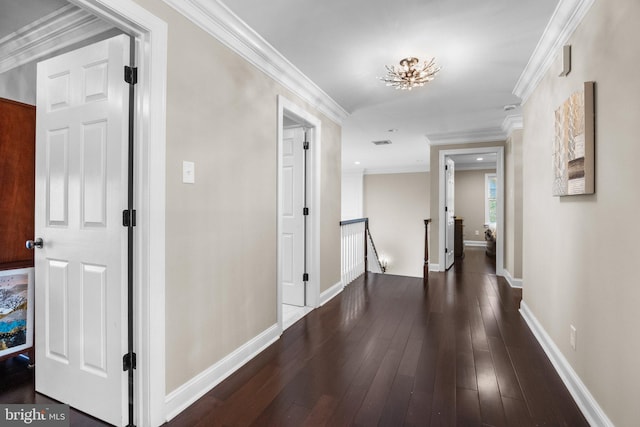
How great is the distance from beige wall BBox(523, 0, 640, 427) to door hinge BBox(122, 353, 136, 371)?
2.26 m

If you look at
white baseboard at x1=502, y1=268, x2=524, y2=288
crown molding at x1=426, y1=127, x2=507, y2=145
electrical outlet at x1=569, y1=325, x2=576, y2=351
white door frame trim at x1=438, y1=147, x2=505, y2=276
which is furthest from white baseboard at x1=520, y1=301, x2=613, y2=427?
crown molding at x1=426, y1=127, x2=507, y2=145

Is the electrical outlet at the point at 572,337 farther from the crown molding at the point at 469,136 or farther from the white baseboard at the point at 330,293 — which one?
the crown molding at the point at 469,136

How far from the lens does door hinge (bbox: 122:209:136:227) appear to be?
5.24 feet

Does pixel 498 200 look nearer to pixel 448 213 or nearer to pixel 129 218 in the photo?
pixel 448 213

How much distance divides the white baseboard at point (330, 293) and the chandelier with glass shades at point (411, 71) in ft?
7.72

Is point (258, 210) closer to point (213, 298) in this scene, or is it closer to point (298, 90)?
point (213, 298)

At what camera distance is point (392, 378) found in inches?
82.0

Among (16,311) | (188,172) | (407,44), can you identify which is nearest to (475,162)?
(407,44)

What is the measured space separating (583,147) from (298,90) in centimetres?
227

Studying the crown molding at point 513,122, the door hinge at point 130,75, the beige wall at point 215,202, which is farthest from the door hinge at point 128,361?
the crown molding at point 513,122

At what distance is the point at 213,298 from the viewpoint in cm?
205

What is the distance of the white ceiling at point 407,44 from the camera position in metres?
1.97

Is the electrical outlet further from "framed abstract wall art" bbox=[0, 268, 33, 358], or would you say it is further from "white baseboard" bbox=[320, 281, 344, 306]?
"framed abstract wall art" bbox=[0, 268, 33, 358]

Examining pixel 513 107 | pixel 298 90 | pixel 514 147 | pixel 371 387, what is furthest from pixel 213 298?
pixel 514 147
